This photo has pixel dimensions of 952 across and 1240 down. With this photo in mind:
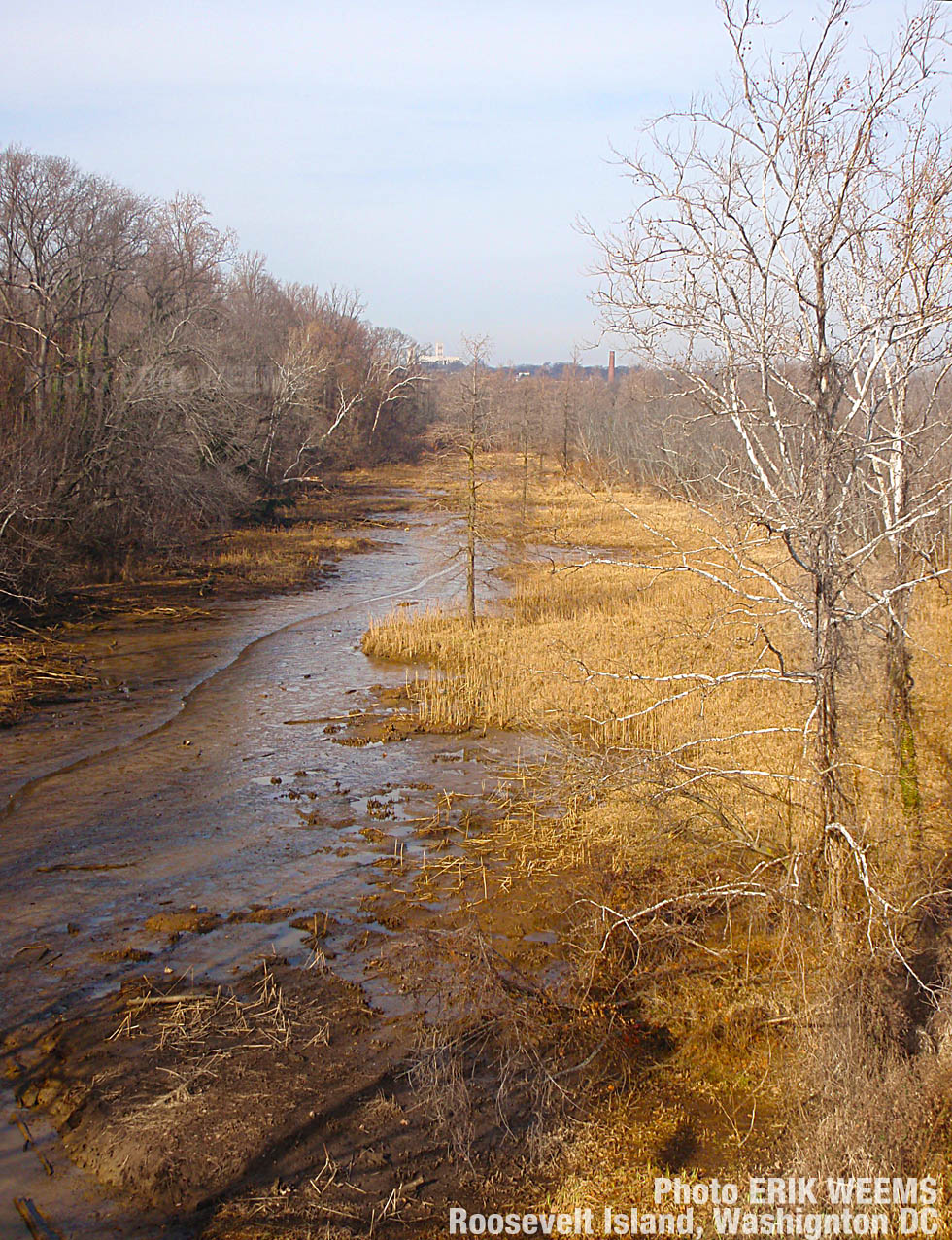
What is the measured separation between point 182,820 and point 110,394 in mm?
19359

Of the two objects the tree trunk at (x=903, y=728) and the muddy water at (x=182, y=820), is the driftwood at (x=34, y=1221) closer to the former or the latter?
the muddy water at (x=182, y=820)

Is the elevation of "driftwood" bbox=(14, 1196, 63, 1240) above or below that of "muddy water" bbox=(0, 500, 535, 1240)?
below

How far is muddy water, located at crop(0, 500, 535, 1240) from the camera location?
759 centimetres

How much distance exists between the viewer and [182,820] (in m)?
10.9

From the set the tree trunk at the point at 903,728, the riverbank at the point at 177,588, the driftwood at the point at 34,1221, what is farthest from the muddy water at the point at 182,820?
the tree trunk at the point at 903,728

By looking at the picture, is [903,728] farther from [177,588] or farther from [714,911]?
[177,588]

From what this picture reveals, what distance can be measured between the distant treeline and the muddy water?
455 centimetres

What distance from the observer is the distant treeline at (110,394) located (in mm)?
21812

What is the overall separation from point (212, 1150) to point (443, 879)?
4161mm

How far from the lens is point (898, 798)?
8.83 meters

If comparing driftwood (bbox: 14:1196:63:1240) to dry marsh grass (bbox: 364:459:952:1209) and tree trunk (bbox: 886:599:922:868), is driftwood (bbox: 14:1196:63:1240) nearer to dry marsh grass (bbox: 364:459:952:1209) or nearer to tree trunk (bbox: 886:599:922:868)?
dry marsh grass (bbox: 364:459:952:1209)

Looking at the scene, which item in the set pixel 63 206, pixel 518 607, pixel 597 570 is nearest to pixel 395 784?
pixel 518 607

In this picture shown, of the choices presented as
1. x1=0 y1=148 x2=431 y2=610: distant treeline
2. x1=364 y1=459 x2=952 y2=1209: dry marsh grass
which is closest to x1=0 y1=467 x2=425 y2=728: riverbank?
x1=0 y1=148 x2=431 y2=610: distant treeline

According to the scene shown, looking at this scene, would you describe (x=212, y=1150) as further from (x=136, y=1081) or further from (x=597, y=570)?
(x=597, y=570)
